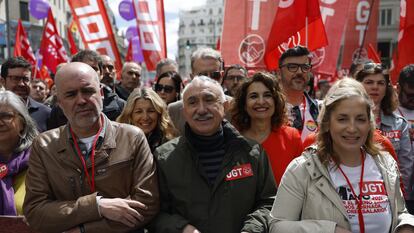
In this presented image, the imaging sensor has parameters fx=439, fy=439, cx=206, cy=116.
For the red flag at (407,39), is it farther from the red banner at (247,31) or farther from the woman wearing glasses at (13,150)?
the woman wearing glasses at (13,150)

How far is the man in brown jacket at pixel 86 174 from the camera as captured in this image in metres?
2.64

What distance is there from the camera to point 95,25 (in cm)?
803

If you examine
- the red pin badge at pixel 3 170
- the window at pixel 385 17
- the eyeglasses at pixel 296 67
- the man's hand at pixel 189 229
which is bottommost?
the man's hand at pixel 189 229

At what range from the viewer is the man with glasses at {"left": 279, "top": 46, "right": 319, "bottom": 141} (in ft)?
13.9

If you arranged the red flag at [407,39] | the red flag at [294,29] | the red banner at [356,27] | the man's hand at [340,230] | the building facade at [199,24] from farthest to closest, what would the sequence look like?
the building facade at [199,24]
the red banner at [356,27]
the red flag at [407,39]
the red flag at [294,29]
the man's hand at [340,230]

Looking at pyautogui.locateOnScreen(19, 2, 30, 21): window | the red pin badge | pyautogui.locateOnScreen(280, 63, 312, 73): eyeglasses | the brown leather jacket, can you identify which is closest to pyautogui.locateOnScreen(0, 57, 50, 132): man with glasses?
the red pin badge

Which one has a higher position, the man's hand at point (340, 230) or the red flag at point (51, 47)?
the red flag at point (51, 47)

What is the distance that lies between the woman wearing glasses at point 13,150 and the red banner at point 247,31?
3.23 m

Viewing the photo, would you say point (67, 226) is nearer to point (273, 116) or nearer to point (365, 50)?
point (273, 116)

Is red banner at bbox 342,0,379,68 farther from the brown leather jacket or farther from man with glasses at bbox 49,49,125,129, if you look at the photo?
the brown leather jacket

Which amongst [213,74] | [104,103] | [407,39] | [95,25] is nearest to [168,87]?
[213,74]

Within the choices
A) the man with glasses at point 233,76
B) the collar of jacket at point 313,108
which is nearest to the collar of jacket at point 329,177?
the collar of jacket at point 313,108

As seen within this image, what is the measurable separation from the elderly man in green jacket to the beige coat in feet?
0.73

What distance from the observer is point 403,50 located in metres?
5.92
